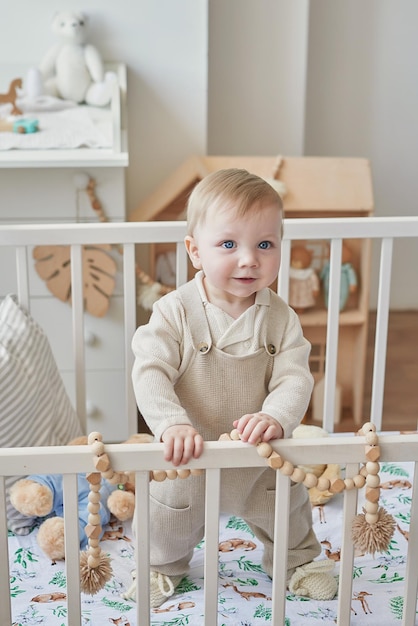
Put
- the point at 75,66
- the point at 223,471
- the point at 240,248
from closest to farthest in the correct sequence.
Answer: the point at 240,248
the point at 223,471
the point at 75,66

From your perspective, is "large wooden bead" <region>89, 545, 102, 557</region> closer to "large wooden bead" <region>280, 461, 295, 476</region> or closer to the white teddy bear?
"large wooden bead" <region>280, 461, 295, 476</region>

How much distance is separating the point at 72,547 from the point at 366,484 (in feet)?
1.13

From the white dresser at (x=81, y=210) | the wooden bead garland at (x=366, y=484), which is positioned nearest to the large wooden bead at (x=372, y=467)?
the wooden bead garland at (x=366, y=484)

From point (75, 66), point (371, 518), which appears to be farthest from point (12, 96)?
point (371, 518)

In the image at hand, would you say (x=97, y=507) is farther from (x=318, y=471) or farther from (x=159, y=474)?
(x=318, y=471)

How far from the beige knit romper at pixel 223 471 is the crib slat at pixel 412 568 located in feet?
0.80

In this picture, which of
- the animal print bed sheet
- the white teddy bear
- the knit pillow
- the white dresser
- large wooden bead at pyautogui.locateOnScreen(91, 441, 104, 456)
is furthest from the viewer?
the white teddy bear

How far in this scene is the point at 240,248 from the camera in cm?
127

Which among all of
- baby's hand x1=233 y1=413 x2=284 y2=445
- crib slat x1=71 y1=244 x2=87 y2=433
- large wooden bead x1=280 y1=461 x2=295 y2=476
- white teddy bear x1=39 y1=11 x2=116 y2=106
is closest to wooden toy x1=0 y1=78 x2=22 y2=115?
white teddy bear x1=39 y1=11 x2=116 y2=106

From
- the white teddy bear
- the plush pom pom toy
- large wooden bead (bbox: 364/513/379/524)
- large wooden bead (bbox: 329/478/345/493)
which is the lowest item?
the plush pom pom toy

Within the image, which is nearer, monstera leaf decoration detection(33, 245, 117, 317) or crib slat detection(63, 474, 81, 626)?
crib slat detection(63, 474, 81, 626)

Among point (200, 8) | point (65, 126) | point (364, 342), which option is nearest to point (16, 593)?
point (65, 126)

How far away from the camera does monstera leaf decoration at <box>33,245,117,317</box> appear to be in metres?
2.28

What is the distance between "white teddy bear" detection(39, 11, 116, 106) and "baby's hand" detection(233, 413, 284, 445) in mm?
1399
